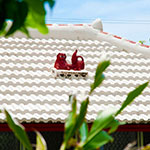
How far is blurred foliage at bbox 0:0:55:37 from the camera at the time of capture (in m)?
2.17

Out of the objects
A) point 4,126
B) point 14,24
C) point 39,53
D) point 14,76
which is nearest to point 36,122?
point 4,126

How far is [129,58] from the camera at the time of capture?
1066cm

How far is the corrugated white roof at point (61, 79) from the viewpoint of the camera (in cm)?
834

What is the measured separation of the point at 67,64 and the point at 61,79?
Result: 1.28 ft

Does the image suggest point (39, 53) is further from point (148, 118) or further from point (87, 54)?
point (148, 118)

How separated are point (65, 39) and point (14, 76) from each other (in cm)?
212

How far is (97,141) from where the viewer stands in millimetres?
3293

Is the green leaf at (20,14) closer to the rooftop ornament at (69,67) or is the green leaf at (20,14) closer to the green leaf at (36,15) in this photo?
the green leaf at (36,15)

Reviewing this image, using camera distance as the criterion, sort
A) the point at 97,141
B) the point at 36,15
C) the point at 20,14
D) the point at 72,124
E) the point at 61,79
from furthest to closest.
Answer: the point at 61,79 → the point at 97,141 → the point at 72,124 → the point at 36,15 → the point at 20,14

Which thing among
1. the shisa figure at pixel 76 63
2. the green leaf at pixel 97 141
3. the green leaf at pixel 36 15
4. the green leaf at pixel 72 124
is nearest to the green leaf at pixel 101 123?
the green leaf at pixel 97 141

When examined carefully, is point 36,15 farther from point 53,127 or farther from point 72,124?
point 53,127

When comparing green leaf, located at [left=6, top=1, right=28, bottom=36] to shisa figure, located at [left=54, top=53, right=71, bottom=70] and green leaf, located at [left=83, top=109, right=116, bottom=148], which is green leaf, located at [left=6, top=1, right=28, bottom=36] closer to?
green leaf, located at [left=83, top=109, right=116, bottom=148]

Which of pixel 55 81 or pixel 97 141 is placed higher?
pixel 97 141

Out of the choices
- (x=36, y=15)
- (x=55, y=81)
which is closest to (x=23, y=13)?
(x=36, y=15)
